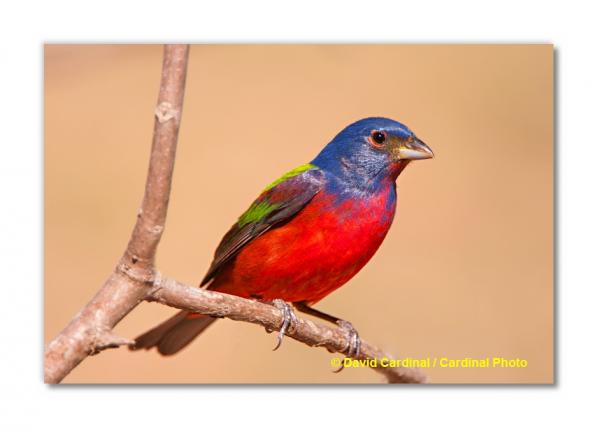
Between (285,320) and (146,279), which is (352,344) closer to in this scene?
(285,320)

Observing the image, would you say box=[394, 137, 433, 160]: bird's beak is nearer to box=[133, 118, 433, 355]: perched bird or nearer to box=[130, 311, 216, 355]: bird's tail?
box=[133, 118, 433, 355]: perched bird

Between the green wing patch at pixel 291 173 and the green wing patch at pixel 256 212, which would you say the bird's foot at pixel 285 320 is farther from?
the green wing patch at pixel 291 173

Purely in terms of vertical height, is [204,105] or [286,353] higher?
[204,105]

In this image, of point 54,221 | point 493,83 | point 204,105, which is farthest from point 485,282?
point 54,221

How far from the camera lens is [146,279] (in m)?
2.71

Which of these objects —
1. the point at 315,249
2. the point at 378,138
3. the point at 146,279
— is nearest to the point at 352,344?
the point at 315,249

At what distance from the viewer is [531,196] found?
14.6ft

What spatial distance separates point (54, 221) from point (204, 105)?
1.21 metres

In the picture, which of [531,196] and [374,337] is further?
[374,337]

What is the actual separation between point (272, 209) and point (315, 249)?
38cm

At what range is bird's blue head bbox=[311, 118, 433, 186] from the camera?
4.11m

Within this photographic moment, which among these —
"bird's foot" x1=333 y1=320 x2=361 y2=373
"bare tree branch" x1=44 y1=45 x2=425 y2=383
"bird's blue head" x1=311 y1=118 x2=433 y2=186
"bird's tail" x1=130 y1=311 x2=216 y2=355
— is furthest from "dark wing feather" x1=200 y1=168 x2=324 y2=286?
"bare tree branch" x1=44 y1=45 x2=425 y2=383

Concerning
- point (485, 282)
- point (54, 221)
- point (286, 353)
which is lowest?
point (286, 353)
